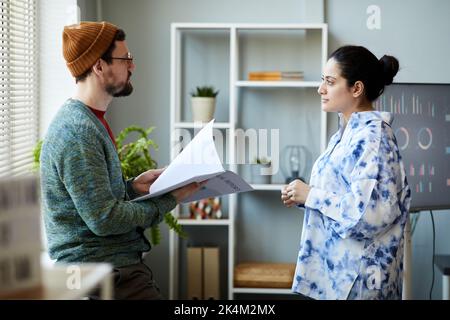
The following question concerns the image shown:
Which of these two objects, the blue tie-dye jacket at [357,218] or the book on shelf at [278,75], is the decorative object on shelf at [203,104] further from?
the blue tie-dye jacket at [357,218]

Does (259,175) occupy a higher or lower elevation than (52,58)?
lower

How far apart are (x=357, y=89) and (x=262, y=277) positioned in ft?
4.70

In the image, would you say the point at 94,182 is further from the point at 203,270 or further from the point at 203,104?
the point at 203,270

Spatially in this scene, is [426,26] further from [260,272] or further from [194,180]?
[194,180]

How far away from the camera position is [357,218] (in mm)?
1412

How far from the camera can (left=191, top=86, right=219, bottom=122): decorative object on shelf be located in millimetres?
2881

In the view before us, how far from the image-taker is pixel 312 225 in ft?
5.07

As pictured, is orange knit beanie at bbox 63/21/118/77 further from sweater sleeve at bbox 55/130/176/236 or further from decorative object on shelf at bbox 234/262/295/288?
decorative object on shelf at bbox 234/262/295/288

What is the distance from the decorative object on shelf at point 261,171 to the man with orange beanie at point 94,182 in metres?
1.39

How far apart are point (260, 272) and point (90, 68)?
1.62m

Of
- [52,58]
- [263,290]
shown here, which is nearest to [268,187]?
[263,290]

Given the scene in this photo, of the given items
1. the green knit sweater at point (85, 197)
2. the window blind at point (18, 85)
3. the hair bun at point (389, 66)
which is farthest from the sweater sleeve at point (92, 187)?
the window blind at point (18, 85)

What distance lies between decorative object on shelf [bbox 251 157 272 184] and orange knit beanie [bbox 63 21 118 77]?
149 cm

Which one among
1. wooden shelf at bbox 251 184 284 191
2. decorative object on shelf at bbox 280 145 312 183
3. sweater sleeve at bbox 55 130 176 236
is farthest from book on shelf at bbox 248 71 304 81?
sweater sleeve at bbox 55 130 176 236
